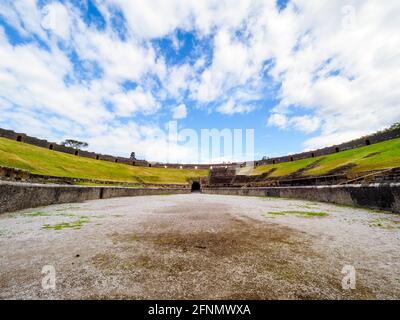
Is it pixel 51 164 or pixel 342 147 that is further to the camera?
pixel 342 147

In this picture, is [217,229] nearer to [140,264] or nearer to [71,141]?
[140,264]

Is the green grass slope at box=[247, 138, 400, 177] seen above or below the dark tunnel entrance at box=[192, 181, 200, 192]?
above

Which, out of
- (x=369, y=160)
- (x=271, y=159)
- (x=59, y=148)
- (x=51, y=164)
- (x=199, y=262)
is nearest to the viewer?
(x=199, y=262)

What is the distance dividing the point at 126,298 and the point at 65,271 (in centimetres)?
91

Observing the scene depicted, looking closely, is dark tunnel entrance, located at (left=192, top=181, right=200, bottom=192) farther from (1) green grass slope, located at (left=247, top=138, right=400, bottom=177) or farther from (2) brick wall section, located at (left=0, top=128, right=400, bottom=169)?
(1) green grass slope, located at (left=247, top=138, right=400, bottom=177)

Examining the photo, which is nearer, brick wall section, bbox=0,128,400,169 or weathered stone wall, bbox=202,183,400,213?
weathered stone wall, bbox=202,183,400,213

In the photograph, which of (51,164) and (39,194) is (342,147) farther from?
(51,164)

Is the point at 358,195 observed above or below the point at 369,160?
below

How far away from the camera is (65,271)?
186cm

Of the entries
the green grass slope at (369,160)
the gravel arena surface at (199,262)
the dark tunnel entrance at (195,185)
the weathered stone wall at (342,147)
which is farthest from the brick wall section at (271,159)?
the gravel arena surface at (199,262)

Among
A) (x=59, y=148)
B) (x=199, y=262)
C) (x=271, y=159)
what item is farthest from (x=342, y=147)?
(x=59, y=148)

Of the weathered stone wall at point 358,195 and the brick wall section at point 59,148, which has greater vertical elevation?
the brick wall section at point 59,148

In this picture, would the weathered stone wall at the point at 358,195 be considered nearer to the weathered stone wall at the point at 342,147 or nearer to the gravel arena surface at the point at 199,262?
the gravel arena surface at the point at 199,262

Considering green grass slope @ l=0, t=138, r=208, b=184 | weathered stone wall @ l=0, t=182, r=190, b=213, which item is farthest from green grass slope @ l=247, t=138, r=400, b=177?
green grass slope @ l=0, t=138, r=208, b=184
